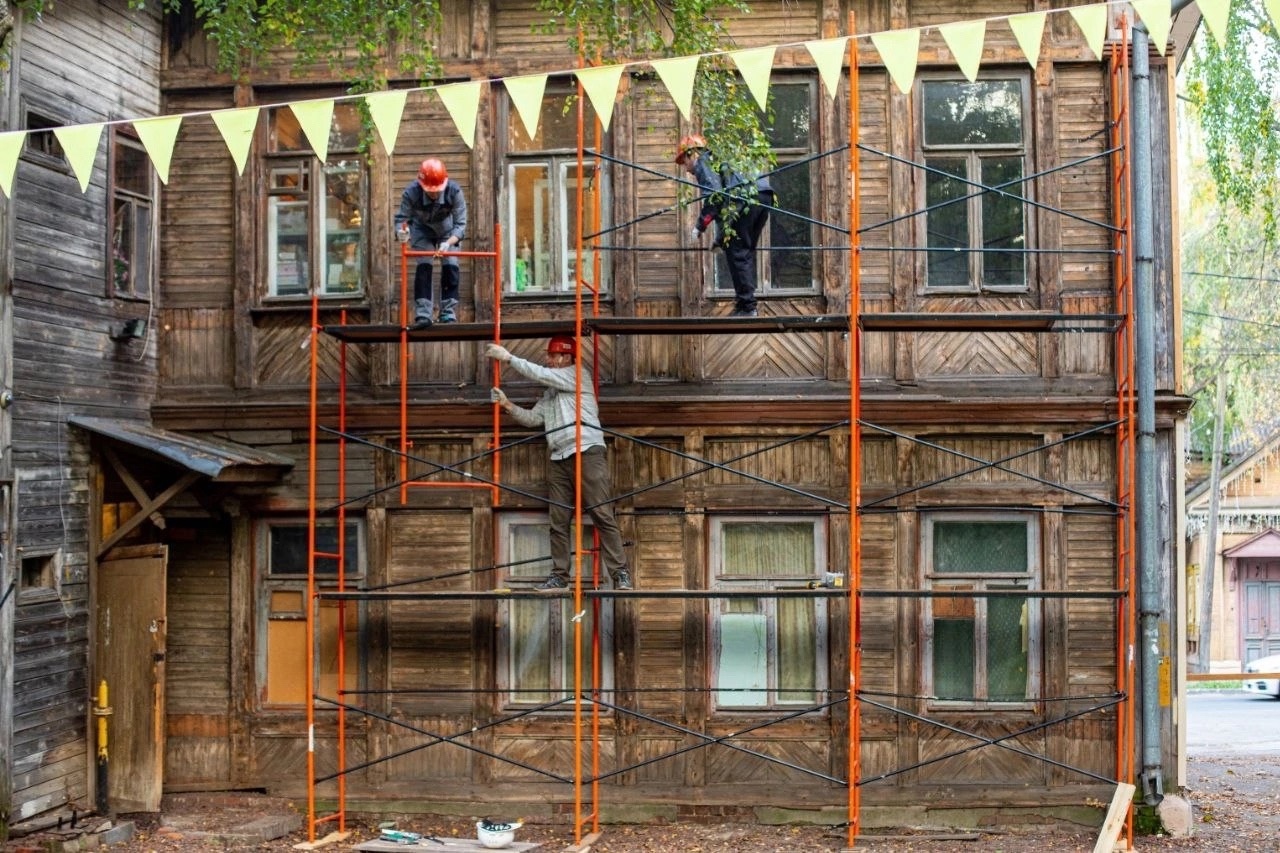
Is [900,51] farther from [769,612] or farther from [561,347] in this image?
[769,612]

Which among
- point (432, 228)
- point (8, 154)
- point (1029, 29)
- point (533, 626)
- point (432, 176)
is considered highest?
point (1029, 29)

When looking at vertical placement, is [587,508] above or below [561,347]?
below

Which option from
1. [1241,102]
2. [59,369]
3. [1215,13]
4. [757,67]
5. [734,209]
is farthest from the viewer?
[1241,102]

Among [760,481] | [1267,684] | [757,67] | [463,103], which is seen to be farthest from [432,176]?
[1267,684]

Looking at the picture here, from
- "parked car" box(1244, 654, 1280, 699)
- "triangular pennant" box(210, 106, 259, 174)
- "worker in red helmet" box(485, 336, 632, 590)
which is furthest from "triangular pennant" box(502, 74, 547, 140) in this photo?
A: "parked car" box(1244, 654, 1280, 699)

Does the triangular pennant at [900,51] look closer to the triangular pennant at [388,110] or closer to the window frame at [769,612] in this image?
the triangular pennant at [388,110]

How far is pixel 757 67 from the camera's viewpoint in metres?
9.76

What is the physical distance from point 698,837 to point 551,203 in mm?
5566

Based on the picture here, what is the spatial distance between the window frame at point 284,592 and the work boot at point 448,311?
6.93 feet

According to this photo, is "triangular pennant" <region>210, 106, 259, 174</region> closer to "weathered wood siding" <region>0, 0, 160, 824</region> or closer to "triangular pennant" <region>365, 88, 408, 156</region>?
"triangular pennant" <region>365, 88, 408, 156</region>

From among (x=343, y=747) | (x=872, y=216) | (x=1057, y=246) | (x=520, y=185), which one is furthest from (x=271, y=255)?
(x=1057, y=246)

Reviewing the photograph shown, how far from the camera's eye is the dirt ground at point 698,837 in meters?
11.4

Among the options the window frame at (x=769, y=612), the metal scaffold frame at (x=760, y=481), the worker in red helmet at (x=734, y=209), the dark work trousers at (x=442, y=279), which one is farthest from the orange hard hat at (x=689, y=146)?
the window frame at (x=769, y=612)

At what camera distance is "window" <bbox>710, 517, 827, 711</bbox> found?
1263 cm
